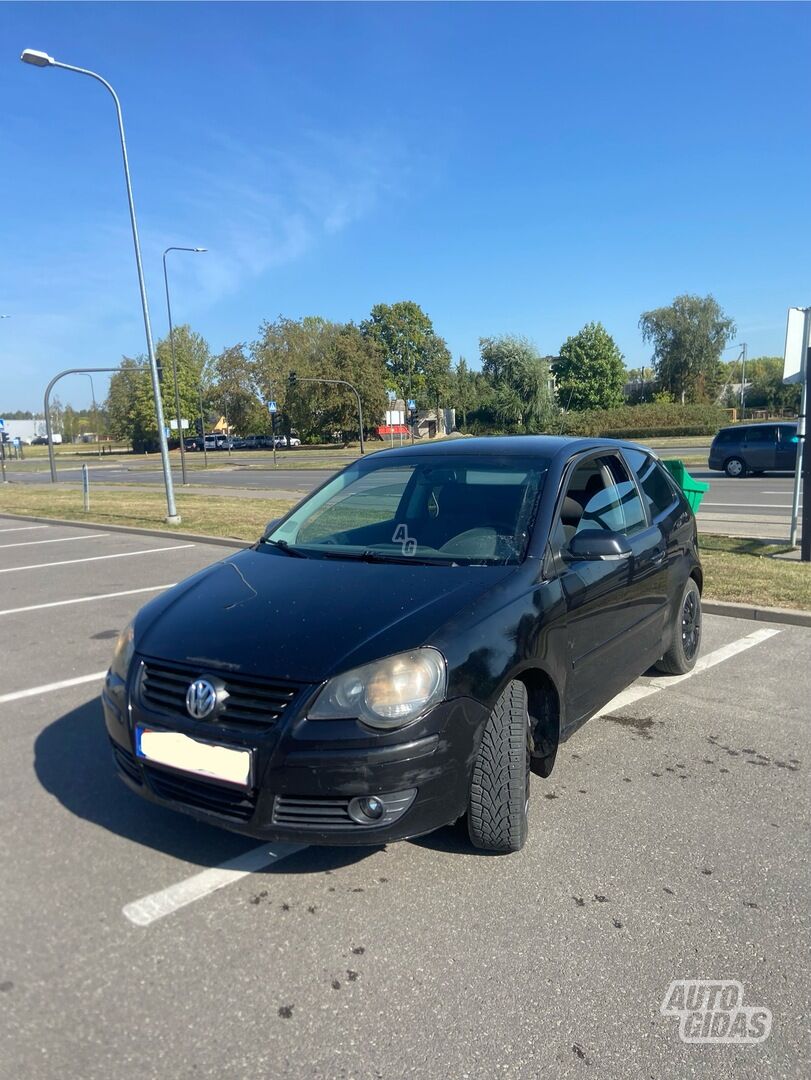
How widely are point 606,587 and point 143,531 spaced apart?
11.9 meters

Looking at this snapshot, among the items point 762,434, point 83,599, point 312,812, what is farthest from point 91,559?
point 762,434

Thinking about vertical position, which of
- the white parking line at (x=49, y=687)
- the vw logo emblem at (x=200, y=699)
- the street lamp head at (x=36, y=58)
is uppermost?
the street lamp head at (x=36, y=58)

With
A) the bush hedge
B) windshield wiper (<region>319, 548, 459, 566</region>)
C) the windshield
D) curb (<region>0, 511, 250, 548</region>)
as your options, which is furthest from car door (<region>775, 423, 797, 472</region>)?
the bush hedge

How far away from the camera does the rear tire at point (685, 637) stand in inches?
209

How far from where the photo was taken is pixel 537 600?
3377mm

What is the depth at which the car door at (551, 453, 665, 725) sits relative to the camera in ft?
12.2

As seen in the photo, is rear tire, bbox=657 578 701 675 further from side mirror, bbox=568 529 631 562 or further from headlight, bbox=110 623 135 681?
headlight, bbox=110 623 135 681

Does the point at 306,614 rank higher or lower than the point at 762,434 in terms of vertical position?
higher

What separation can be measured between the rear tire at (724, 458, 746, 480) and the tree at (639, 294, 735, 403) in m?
56.9

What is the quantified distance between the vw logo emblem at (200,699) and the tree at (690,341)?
3231 inches

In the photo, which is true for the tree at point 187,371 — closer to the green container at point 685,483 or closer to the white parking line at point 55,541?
the white parking line at point 55,541

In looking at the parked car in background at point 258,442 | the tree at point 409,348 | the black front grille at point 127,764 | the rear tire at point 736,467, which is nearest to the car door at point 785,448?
the rear tire at point 736,467

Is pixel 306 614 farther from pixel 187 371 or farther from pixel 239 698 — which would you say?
pixel 187 371

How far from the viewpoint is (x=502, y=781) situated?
3053mm
